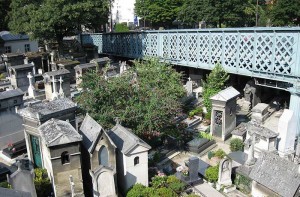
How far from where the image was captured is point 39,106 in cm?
1581

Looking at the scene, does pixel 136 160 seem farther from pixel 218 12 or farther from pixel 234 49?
pixel 218 12

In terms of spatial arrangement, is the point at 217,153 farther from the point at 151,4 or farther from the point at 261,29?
the point at 151,4

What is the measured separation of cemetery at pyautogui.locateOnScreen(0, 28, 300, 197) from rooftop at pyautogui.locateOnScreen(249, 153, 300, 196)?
4cm

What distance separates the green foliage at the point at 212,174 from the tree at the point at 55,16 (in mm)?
22040

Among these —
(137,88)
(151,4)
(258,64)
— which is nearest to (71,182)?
(137,88)

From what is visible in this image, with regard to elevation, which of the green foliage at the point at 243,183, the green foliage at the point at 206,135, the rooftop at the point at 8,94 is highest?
the rooftop at the point at 8,94

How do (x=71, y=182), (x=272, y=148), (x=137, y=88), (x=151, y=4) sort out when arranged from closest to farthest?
(x=71, y=182)
(x=272, y=148)
(x=137, y=88)
(x=151, y=4)

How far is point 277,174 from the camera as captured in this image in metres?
14.4

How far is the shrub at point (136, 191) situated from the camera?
13716 millimetres

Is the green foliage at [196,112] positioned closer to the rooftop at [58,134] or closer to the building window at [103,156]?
the building window at [103,156]

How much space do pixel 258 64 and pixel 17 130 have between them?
17673 millimetres

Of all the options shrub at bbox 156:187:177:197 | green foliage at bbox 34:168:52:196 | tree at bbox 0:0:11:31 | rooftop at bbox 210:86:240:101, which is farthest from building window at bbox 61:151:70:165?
tree at bbox 0:0:11:31

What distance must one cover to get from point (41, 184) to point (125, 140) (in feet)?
13.4

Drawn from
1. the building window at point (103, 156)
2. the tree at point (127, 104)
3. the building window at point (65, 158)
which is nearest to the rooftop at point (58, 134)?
the building window at point (65, 158)
